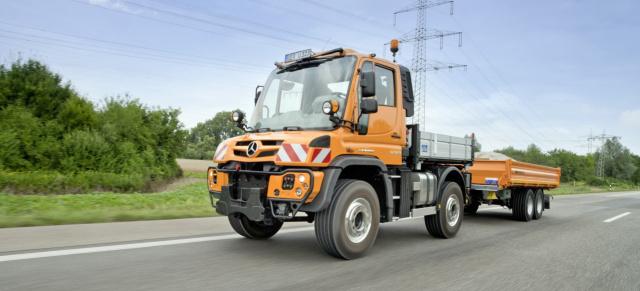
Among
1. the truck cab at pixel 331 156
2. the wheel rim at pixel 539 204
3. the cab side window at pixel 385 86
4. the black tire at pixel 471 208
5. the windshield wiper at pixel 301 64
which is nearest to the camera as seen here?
the truck cab at pixel 331 156

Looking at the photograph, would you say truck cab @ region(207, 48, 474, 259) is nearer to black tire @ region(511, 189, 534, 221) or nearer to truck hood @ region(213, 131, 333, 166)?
truck hood @ region(213, 131, 333, 166)

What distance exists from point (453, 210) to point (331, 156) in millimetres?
3411

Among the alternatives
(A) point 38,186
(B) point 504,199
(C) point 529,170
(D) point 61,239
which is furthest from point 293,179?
(A) point 38,186

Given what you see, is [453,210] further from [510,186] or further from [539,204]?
[539,204]

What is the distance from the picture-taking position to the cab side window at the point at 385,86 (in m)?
5.69

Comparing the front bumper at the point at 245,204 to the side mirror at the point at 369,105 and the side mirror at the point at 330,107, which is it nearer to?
the side mirror at the point at 330,107

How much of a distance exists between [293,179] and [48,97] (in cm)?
2988

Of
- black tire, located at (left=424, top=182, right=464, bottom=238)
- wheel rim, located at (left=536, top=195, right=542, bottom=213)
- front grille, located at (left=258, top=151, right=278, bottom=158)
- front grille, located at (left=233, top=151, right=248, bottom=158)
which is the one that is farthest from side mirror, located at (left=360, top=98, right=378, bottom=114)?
wheel rim, located at (left=536, top=195, right=542, bottom=213)

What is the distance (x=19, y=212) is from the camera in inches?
287

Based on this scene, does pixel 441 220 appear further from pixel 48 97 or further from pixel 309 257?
pixel 48 97

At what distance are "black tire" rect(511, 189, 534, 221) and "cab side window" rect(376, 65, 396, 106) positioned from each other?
6422mm

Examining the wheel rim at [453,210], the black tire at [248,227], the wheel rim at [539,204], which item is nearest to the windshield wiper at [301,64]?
the black tire at [248,227]

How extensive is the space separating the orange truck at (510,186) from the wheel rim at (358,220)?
4.77 meters

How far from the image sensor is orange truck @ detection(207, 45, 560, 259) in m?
4.58
